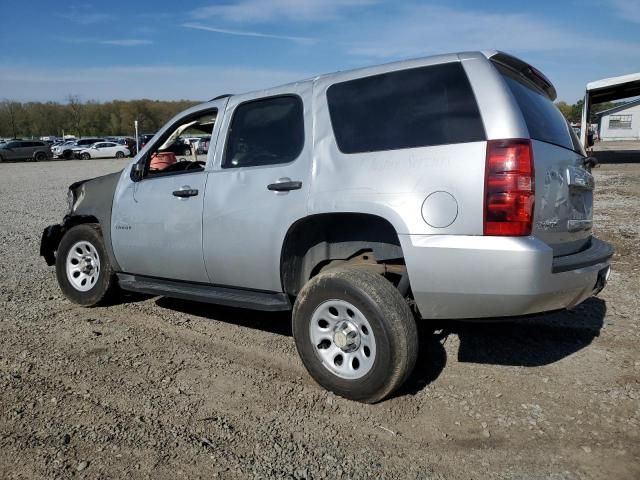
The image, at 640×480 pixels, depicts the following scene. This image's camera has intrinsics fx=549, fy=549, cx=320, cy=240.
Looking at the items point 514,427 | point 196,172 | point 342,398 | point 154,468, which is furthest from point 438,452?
point 196,172

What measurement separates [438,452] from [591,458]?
2.52 ft

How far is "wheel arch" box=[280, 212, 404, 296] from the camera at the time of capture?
3.54 metres

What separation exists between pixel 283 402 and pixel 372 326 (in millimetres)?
784

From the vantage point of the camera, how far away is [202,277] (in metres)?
4.26

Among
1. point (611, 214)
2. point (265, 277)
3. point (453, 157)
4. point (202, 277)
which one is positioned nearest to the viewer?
point (453, 157)

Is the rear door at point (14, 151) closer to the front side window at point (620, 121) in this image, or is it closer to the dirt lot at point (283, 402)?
the dirt lot at point (283, 402)

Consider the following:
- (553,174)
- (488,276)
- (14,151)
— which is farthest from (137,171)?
(14,151)

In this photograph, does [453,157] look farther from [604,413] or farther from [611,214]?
[611,214]

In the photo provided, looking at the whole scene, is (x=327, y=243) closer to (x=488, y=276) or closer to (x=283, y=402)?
(x=283, y=402)

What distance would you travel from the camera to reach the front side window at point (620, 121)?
63.2m

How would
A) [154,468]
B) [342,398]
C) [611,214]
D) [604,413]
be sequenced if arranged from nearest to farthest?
[154,468] < [604,413] < [342,398] < [611,214]

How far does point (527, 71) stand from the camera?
11.8 feet

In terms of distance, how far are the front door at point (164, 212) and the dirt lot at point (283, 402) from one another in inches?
25.1

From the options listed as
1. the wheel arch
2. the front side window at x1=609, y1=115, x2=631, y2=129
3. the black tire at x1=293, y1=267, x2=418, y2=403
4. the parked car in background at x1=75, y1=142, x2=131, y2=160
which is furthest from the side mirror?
the front side window at x1=609, y1=115, x2=631, y2=129
